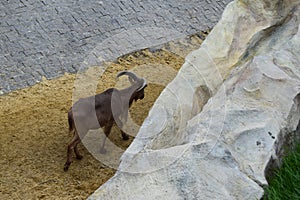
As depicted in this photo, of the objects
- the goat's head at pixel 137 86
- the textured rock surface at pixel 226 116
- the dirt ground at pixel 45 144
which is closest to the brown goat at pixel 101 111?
the goat's head at pixel 137 86

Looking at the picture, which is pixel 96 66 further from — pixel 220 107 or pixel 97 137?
pixel 220 107

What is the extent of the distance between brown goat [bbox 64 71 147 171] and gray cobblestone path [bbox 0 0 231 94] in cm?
154

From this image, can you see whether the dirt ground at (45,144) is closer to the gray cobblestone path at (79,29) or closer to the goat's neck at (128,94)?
the gray cobblestone path at (79,29)

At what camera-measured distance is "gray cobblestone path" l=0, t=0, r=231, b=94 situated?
806 cm

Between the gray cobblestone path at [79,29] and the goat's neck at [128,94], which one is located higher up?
the goat's neck at [128,94]

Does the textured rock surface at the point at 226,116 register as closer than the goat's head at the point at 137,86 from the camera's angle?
Yes

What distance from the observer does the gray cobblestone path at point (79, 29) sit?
26.5ft

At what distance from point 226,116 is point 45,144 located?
2362 mm

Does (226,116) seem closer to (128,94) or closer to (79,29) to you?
(128,94)

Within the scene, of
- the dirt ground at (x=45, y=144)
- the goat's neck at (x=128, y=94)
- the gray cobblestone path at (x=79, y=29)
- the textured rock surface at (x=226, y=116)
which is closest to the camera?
the textured rock surface at (x=226, y=116)

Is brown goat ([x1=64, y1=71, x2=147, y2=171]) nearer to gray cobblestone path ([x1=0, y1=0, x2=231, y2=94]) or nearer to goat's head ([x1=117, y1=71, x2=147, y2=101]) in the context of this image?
goat's head ([x1=117, y1=71, x2=147, y2=101])

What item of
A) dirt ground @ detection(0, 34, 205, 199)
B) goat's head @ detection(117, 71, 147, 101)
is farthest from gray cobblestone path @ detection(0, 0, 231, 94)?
goat's head @ detection(117, 71, 147, 101)

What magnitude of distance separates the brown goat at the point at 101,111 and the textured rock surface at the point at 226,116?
0.84 m

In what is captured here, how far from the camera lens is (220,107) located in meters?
5.09
